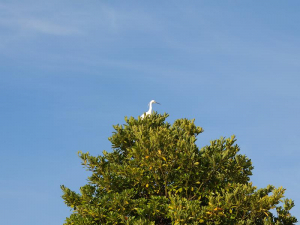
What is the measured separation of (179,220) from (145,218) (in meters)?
2.37

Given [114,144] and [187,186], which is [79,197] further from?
[187,186]

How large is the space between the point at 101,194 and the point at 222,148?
24.0ft

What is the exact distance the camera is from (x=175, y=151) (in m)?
25.1

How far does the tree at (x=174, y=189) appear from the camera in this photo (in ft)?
77.9

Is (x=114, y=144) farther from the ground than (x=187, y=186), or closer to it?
farther from the ground

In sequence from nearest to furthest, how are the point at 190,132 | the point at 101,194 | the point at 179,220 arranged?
the point at 179,220 → the point at 101,194 → the point at 190,132

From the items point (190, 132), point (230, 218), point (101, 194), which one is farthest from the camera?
point (190, 132)

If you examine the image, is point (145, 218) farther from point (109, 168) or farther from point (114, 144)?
point (114, 144)

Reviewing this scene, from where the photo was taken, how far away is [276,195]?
81.5ft

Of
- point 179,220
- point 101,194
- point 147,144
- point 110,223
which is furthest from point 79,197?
point 179,220

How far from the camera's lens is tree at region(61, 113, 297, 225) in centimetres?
2375

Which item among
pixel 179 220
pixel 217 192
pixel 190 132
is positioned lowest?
pixel 179 220

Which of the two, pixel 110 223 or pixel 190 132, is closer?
pixel 110 223

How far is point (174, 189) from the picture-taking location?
24.7 m
